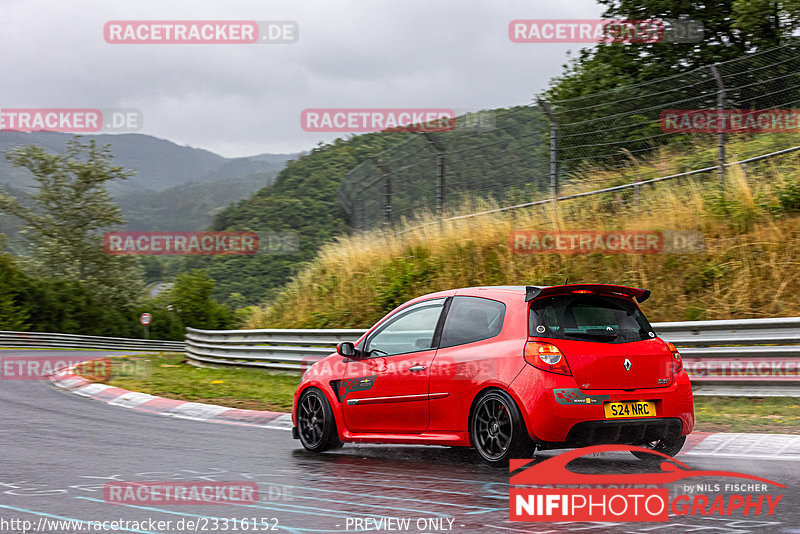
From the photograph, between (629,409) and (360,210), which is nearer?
(629,409)

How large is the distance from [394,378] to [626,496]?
2.79 m

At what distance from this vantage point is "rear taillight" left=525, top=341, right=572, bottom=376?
6.48m

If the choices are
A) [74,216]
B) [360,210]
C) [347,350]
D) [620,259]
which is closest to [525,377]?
[347,350]

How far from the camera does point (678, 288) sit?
13008mm

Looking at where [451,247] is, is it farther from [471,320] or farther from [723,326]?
[471,320]

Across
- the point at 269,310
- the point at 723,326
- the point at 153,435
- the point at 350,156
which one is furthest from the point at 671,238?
the point at 350,156

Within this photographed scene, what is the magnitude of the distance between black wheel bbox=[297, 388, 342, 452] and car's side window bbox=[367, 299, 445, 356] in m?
0.76

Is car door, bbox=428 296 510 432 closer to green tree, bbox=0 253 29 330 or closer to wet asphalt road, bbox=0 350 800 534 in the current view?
wet asphalt road, bbox=0 350 800 534

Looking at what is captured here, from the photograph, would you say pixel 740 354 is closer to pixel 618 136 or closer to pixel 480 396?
pixel 480 396

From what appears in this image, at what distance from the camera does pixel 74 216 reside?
64812 millimetres

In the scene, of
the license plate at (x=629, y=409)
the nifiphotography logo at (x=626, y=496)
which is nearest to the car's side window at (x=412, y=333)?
the nifiphotography logo at (x=626, y=496)

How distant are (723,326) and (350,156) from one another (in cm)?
4911

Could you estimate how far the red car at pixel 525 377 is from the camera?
645 cm

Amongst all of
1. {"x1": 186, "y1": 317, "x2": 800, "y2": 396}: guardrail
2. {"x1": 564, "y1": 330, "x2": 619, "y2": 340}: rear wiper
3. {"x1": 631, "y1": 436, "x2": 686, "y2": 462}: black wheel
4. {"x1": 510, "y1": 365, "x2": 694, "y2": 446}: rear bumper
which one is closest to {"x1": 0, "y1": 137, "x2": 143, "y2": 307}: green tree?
{"x1": 186, "y1": 317, "x2": 800, "y2": 396}: guardrail
